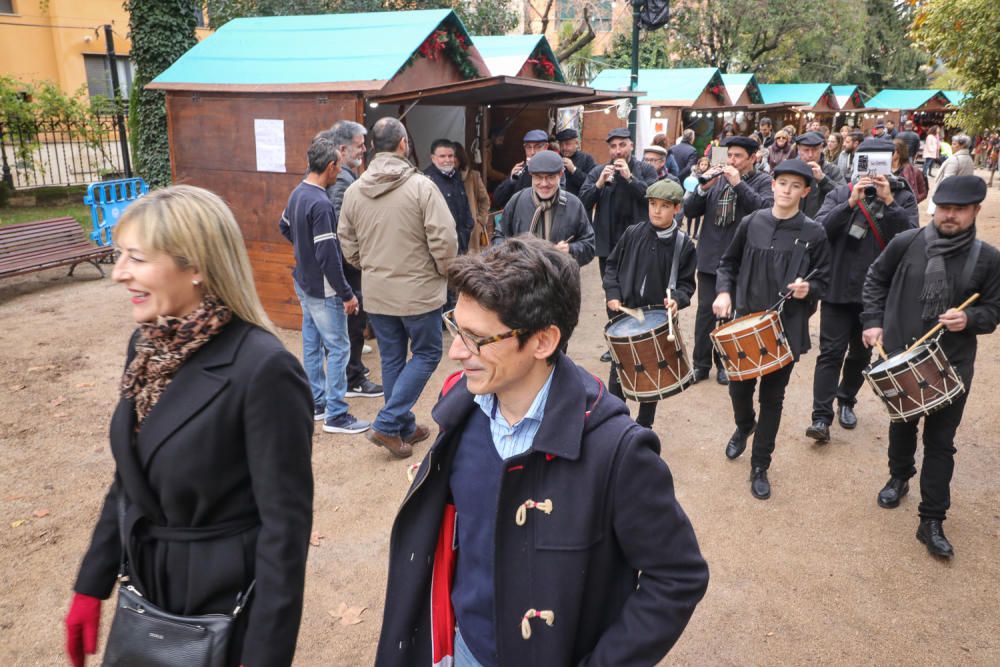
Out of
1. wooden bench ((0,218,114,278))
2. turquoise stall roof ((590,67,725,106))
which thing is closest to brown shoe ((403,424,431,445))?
wooden bench ((0,218,114,278))

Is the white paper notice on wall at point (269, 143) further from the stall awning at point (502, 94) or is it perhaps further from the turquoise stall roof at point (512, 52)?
the turquoise stall roof at point (512, 52)

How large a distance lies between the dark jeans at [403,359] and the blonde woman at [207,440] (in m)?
3.09

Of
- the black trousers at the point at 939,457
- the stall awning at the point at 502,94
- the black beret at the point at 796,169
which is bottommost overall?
the black trousers at the point at 939,457

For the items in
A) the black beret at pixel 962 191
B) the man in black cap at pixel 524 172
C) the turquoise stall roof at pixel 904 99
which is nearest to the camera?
the black beret at pixel 962 191

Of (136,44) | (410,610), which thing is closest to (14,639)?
(410,610)

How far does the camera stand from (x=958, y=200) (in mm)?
4035

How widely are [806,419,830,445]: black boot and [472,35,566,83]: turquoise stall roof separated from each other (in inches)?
272

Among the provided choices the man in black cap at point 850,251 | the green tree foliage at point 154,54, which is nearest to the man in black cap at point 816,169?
the man in black cap at point 850,251

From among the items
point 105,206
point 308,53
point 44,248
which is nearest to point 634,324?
point 308,53

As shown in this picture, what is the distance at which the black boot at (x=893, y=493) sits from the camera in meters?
4.79

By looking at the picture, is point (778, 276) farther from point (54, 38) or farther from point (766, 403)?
point (54, 38)

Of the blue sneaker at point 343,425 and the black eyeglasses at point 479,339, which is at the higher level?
the black eyeglasses at point 479,339

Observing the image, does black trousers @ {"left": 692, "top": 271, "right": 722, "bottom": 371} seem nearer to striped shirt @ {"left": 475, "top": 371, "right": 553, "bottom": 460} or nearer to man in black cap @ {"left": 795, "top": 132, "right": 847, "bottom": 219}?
man in black cap @ {"left": 795, "top": 132, "right": 847, "bottom": 219}

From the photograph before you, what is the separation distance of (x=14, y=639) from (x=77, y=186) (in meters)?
15.9
